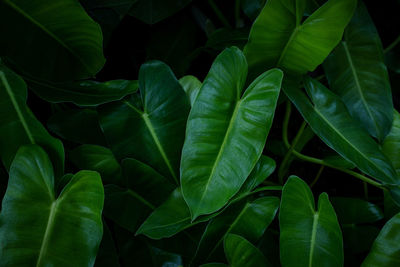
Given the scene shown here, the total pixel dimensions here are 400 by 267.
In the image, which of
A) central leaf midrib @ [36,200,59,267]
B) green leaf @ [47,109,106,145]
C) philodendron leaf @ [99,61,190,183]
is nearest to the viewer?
central leaf midrib @ [36,200,59,267]

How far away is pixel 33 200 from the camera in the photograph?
0.80 metres

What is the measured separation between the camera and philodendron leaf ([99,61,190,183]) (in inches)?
38.5

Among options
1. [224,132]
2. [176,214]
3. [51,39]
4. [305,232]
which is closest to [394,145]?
[305,232]

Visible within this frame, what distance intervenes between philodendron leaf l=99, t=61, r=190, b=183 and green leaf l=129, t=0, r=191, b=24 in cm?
32

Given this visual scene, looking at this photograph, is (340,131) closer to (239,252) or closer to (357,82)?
(357,82)

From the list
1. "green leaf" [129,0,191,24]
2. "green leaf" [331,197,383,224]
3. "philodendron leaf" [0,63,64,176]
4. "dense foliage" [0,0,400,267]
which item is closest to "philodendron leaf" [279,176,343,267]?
"dense foliage" [0,0,400,267]

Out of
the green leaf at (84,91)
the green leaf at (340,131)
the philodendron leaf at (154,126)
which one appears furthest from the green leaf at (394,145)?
the green leaf at (84,91)

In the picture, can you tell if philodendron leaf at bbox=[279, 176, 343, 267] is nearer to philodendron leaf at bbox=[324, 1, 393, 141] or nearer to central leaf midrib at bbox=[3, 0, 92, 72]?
philodendron leaf at bbox=[324, 1, 393, 141]

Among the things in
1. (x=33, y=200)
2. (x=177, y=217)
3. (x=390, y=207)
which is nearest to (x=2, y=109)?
(x=33, y=200)

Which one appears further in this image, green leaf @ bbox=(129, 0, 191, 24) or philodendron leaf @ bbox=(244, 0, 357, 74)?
green leaf @ bbox=(129, 0, 191, 24)

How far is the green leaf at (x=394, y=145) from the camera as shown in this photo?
1.04 metres

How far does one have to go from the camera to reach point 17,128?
92 cm

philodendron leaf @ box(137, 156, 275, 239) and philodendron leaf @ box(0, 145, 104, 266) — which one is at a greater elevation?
philodendron leaf @ box(0, 145, 104, 266)

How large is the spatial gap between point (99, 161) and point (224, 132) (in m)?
0.41
